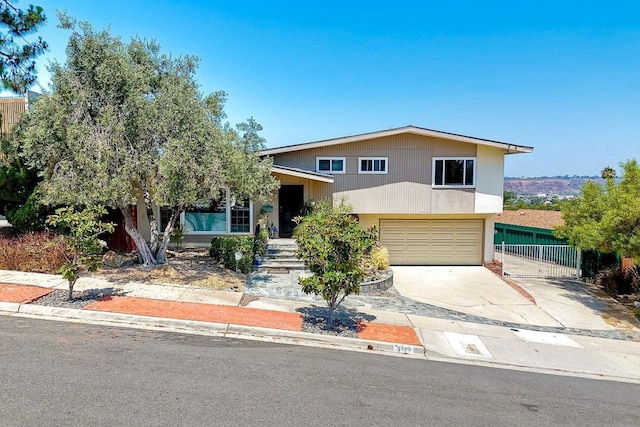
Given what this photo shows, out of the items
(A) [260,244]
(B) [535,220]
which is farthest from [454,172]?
(B) [535,220]

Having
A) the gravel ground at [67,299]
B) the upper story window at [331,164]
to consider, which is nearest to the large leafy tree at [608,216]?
the upper story window at [331,164]

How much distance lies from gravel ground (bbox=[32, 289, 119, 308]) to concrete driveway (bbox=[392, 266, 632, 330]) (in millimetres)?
9100

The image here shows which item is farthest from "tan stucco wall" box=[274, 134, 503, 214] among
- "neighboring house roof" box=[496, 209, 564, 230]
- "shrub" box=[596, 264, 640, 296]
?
"neighboring house roof" box=[496, 209, 564, 230]

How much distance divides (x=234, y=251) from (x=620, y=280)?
1405 cm

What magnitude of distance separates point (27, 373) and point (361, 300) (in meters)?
7.91

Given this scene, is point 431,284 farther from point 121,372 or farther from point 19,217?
point 19,217

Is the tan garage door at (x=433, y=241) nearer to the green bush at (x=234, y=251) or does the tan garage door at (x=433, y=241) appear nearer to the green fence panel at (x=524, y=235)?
the green fence panel at (x=524, y=235)

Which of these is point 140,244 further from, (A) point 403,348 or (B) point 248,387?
(A) point 403,348

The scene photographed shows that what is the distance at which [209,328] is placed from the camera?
7.63 metres

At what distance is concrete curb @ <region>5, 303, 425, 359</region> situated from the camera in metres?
7.48

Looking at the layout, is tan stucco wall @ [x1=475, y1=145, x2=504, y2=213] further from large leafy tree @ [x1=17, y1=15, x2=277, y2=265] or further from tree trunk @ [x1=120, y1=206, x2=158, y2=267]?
tree trunk @ [x1=120, y1=206, x2=158, y2=267]

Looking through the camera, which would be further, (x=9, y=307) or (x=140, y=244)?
(x=140, y=244)

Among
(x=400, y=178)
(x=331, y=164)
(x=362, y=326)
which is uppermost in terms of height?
(x=331, y=164)

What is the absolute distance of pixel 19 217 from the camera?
1218cm
